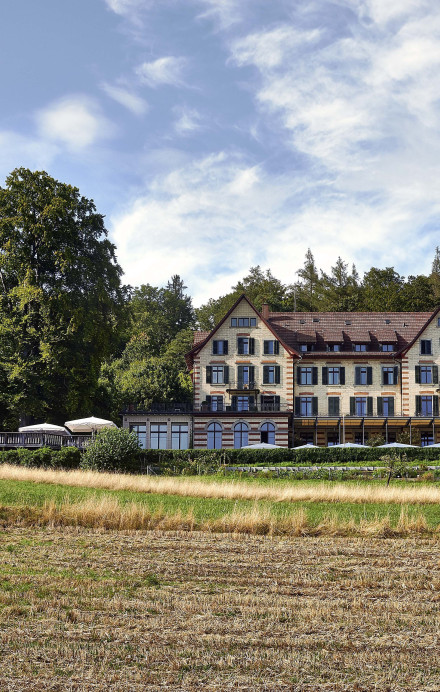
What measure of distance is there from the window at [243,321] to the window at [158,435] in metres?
9.15

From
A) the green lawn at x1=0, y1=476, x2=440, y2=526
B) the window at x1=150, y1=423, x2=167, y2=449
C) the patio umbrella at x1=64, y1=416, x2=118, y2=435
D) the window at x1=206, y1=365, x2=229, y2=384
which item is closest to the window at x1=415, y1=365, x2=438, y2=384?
the window at x1=206, y1=365, x2=229, y2=384

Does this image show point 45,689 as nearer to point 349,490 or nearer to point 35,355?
point 349,490

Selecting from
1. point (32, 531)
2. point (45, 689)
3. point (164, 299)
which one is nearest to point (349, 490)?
point (32, 531)

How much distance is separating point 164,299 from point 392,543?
3296 inches

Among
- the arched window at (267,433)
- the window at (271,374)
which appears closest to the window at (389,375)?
the window at (271,374)

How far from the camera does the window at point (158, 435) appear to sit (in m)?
55.9

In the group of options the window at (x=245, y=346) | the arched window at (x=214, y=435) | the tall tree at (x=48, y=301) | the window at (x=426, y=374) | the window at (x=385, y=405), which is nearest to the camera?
the tall tree at (x=48, y=301)

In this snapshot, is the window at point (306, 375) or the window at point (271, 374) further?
the window at point (306, 375)

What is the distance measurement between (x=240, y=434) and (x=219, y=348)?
21.6 ft

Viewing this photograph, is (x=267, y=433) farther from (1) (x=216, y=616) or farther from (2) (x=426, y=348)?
(1) (x=216, y=616)

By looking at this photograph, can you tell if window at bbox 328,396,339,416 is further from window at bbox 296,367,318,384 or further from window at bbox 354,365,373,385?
window at bbox 354,365,373,385

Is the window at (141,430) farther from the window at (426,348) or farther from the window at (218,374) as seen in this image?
the window at (426,348)

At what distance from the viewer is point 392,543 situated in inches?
662

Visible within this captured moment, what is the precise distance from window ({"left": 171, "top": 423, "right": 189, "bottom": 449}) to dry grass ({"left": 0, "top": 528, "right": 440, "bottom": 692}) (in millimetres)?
39519
